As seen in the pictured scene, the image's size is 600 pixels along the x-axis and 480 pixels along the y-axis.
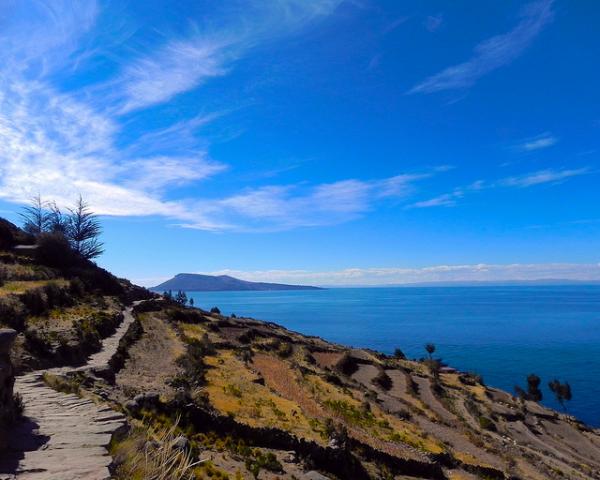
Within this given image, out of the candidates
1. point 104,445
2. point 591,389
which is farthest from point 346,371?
point 591,389

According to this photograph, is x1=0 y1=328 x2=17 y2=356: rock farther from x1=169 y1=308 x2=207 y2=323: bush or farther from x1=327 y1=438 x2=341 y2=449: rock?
x1=169 y1=308 x2=207 y2=323: bush

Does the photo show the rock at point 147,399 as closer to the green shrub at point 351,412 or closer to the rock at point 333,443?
the rock at point 333,443

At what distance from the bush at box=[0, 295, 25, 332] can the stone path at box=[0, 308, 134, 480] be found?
6614mm

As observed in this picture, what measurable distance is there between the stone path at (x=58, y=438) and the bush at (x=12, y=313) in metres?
6.61

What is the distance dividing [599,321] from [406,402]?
480 ft

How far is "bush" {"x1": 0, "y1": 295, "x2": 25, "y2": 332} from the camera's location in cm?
1638

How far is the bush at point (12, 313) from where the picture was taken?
16.4m

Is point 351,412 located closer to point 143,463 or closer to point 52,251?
point 143,463

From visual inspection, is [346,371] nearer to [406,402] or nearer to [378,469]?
[406,402]

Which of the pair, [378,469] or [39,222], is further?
[39,222]

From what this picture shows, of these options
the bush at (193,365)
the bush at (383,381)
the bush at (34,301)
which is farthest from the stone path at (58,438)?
the bush at (383,381)

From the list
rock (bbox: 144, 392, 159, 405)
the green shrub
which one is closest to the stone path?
rock (bbox: 144, 392, 159, 405)

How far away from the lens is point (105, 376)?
1494 cm

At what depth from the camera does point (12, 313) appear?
56.2 ft
